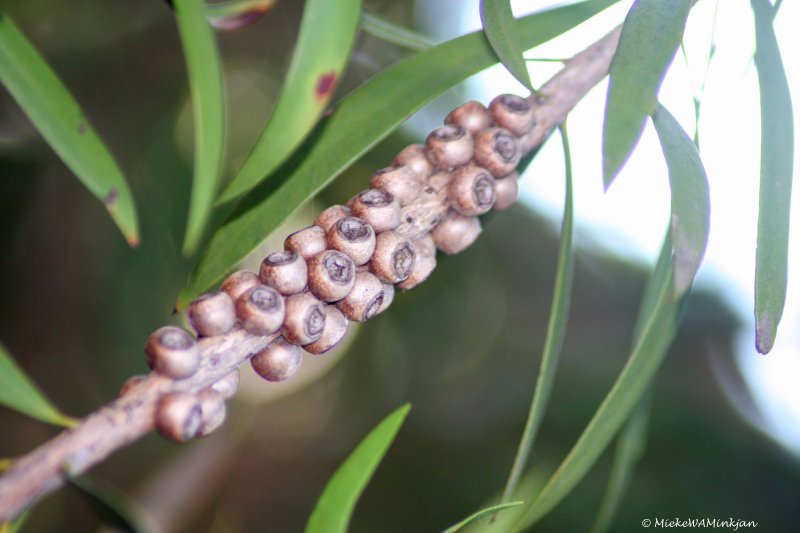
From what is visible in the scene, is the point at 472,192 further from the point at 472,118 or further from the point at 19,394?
the point at 19,394

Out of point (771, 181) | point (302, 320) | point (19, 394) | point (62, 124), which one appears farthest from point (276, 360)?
point (771, 181)

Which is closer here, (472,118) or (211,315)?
(211,315)

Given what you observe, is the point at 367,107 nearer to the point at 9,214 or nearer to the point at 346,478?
the point at 346,478

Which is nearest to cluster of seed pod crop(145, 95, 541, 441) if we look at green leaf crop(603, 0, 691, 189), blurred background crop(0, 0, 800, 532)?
green leaf crop(603, 0, 691, 189)

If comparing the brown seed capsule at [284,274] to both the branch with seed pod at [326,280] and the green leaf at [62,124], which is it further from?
the green leaf at [62,124]

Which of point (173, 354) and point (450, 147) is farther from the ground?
point (450, 147)
